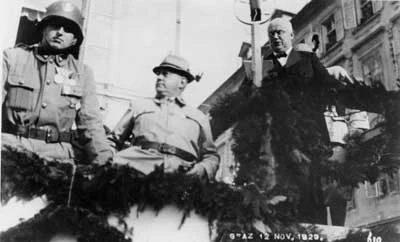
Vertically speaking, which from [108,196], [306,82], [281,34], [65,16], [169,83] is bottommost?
[108,196]

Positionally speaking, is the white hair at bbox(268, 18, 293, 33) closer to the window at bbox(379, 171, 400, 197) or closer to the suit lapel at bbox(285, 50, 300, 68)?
the suit lapel at bbox(285, 50, 300, 68)

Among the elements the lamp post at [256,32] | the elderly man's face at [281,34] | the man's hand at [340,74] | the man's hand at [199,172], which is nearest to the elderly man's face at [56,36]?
the man's hand at [199,172]

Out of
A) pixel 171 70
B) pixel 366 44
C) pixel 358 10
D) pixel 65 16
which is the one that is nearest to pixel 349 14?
pixel 358 10

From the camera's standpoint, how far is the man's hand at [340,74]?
108 inches

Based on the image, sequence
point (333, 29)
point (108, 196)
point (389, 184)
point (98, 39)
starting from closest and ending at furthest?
point (108, 196) < point (98, 39) < point (389, 184) < point (333, 29)

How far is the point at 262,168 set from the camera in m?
2.44

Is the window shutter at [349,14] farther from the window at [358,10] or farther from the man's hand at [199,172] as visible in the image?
the man's hand at [199,172]

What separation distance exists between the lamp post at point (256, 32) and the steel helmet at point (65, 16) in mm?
866

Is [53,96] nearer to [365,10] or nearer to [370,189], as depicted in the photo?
[370,189]

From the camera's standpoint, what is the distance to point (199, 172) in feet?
7.35

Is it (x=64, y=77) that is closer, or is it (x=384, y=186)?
(x=64, y=77)

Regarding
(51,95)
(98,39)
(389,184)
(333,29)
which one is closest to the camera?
(51,95)

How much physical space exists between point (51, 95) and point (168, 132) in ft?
1.68

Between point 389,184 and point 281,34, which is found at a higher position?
point 281,34
